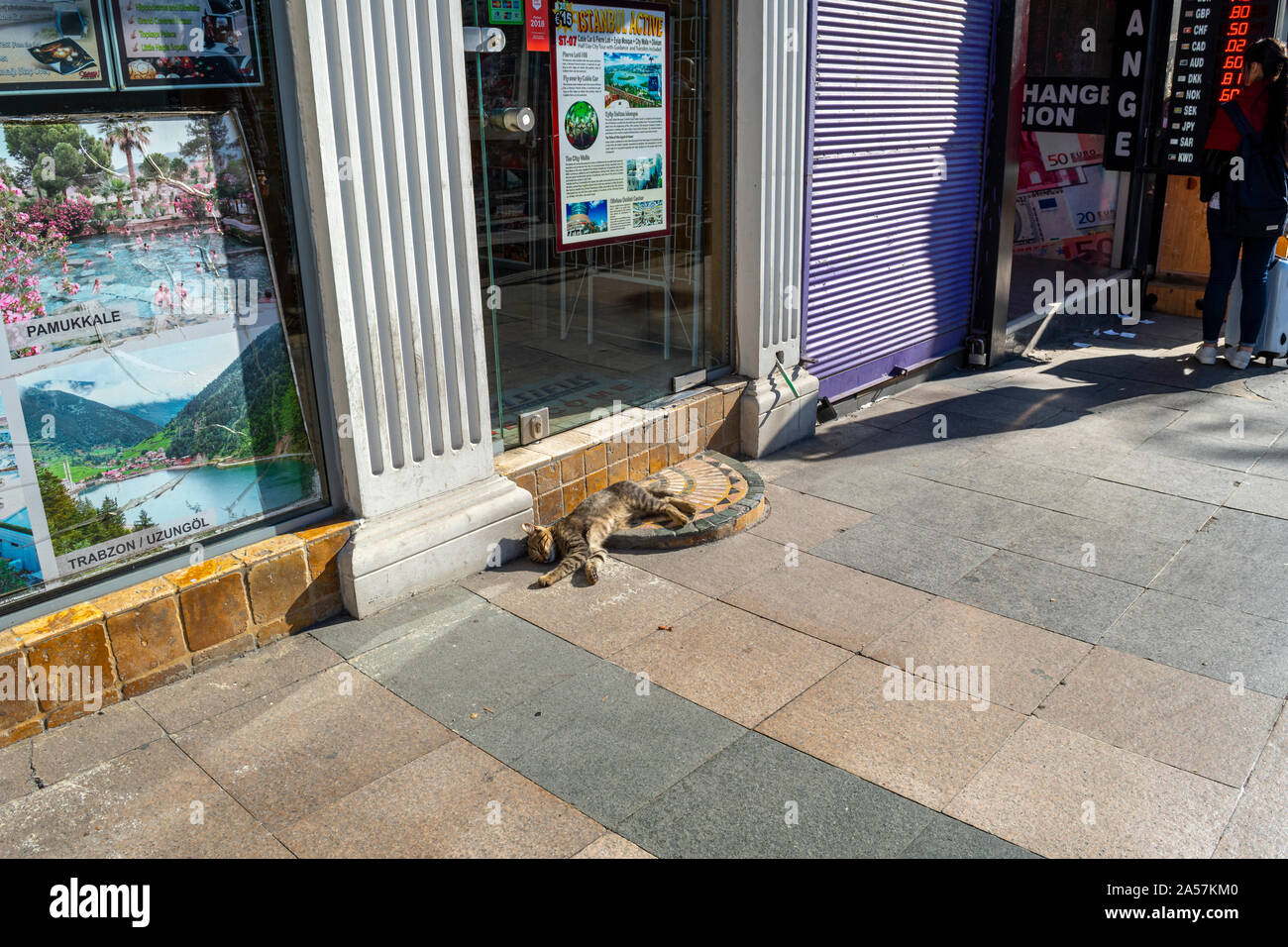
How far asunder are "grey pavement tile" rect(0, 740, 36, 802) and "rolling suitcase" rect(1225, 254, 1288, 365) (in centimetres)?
904

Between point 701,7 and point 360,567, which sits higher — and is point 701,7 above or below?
above

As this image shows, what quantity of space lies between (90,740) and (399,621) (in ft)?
4.50

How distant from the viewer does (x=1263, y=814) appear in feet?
11.6

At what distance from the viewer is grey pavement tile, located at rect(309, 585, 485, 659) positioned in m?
4.73

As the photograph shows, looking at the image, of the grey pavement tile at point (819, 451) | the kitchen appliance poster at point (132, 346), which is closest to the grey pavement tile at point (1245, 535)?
the grey pavement tile at point (819, 451)

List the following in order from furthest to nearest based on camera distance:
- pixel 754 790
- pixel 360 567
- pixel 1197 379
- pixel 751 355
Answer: pixel 1197 379, pixel 751 355, pixel 360 567, pixel 754 790

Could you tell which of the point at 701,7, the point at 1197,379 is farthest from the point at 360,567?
the point at 1197,379

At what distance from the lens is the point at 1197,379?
338 inches

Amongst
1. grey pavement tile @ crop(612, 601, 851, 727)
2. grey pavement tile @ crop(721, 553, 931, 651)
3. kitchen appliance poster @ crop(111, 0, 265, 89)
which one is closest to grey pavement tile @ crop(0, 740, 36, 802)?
grey pavement tile @ crop(612, 601, 851, 727)

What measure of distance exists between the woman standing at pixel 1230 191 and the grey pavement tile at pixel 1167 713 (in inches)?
213

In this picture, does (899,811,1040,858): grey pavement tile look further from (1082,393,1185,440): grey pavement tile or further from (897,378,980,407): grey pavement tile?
(897,378,980,407): grey pavement tile

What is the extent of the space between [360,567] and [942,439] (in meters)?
4.32
